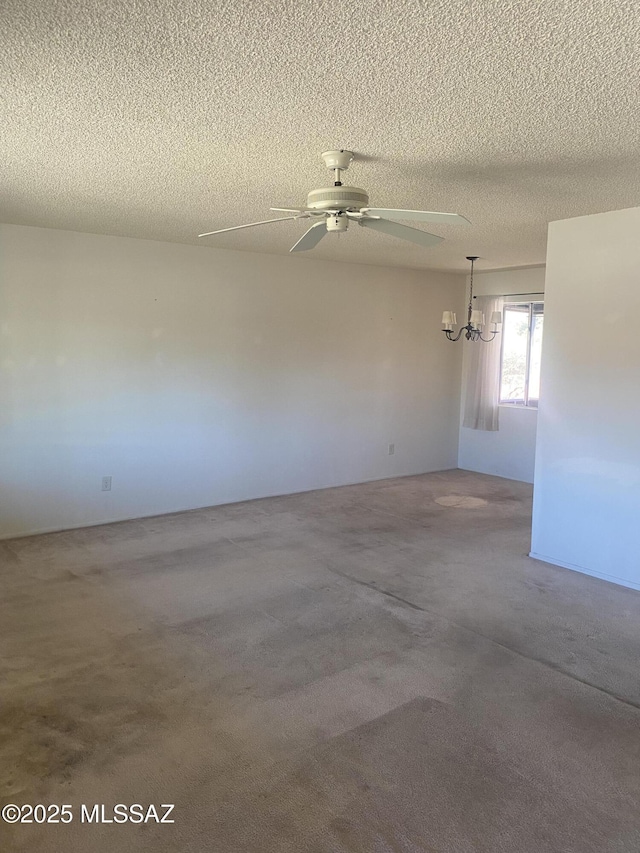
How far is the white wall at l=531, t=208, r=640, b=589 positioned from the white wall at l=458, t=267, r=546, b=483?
8.83 ft

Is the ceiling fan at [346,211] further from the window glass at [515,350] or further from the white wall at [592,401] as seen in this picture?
the window glass at [515,350]

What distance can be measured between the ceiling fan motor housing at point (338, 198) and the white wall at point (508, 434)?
15.7ft

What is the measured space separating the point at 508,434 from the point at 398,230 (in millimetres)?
4908

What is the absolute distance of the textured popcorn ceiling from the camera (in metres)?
1.68

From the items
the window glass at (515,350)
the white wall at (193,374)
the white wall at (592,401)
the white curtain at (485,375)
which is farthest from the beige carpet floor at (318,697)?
the window glass at (515,350)

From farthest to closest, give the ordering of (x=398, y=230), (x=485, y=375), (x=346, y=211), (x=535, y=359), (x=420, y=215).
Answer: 1. (x=485, y=375)
2. (x=535, y=359)
3. (x=398, y=230)
4. (x=346, y=211)
5. (x=420, y=215)

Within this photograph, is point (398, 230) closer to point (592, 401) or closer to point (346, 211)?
point (346, 211)

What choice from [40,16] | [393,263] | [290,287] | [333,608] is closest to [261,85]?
[40,16]

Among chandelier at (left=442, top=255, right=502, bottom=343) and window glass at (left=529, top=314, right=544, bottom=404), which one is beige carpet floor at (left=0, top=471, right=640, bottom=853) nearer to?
chandelier at (left=442, top=255, right=502, bottom=343)

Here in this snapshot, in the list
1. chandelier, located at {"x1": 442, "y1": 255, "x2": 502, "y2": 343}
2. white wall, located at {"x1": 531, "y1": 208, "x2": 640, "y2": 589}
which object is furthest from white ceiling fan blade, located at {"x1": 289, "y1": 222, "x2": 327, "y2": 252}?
chandelier, located at {"x1": 442, "y1": 255, "x2": 502, "y2": 343}

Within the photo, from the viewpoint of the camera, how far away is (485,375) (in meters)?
7.47

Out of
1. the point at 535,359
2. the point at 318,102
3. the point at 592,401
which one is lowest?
the point at 592,401

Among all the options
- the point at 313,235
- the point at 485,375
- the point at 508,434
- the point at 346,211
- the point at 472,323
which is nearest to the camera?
the point at 346,211

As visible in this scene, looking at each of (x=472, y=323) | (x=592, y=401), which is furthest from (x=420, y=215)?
(x=472, y=323)
